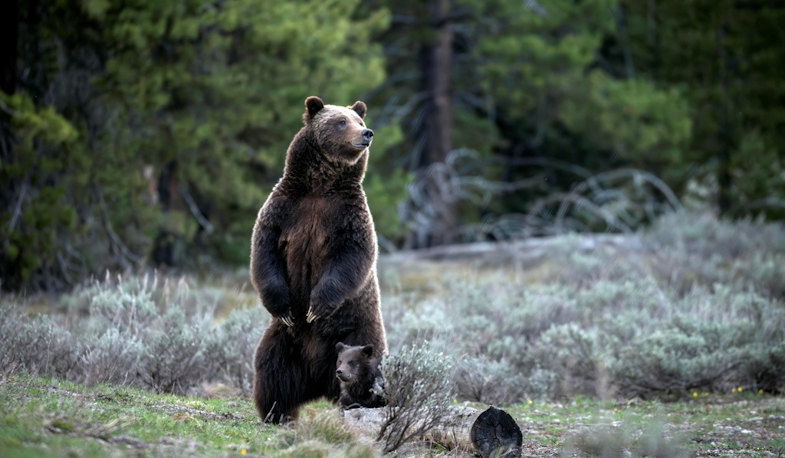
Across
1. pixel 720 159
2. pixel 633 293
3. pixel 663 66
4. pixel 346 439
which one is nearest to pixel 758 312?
pixel 633 293

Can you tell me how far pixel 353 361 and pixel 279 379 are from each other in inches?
22.5

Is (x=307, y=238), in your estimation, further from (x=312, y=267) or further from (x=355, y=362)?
(x=355, y=362)

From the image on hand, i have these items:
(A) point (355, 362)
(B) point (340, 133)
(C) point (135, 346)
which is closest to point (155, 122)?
(C) point (135, 346)

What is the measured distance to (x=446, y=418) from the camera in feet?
20.4

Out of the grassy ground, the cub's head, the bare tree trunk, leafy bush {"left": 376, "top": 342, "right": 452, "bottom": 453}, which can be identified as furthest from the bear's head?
the bare tree trunk

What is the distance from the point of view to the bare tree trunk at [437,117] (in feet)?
64.8

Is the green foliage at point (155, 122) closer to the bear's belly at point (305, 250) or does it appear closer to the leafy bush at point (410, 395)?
the bear's belly at point (305, 250)

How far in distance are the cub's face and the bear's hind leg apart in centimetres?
38

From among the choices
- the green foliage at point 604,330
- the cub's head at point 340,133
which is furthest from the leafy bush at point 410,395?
the green foliage at point 604,330

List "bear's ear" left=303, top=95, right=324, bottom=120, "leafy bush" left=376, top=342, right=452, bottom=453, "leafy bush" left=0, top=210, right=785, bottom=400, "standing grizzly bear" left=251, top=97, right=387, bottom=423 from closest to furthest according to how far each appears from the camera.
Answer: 1. "leafy bush" left=376, top=342, right=452, bottom=453
2. "standing grizzly bear" left=251, top=97, right=387, bottom=423
3. "bear's ear" left=303, top=95, right=324, bottom=120
4. "leafy bush" left=0, top=210, right=785, bottom=400

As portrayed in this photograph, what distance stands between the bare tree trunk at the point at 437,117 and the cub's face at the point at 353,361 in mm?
13520

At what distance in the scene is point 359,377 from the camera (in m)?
6.04

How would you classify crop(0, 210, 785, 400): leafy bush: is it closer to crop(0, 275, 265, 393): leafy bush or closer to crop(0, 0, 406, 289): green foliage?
crop(0, 275, 265, 393): leafy bush

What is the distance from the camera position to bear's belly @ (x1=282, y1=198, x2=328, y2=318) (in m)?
6.27
